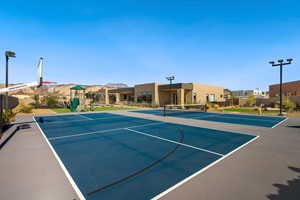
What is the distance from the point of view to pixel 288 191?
10.1 ft

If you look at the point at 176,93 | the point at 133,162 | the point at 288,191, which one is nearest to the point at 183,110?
Result: the point at 176,93

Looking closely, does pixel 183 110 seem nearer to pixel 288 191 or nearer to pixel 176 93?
pixel 176 93

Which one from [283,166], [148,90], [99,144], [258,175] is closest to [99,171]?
[99,144]

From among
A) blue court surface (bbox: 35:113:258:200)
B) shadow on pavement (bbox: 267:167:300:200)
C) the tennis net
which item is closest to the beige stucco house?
the tennis net

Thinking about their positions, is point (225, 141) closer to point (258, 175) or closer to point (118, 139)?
point (258, 175)

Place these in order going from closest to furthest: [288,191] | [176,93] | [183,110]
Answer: [288,191] < [183,110] < [176,93]

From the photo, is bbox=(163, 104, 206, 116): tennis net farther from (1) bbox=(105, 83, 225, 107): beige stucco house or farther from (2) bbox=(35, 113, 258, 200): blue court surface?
(2) bbox=(35, 113, 258, 200): blue court surface

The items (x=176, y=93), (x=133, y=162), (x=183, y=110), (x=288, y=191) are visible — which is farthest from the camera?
(x=176, y=93)

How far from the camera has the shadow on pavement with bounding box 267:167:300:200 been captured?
2.89 meters

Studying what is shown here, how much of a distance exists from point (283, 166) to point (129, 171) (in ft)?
15.7

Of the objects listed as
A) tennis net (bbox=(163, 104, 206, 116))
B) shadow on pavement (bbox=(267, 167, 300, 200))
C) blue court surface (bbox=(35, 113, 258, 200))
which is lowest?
blue court surface (bbox=(35, 113, 258, 200))

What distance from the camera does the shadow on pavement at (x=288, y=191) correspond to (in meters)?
2.89

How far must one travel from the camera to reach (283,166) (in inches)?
169

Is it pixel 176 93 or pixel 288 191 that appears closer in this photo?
pixel 288 191
